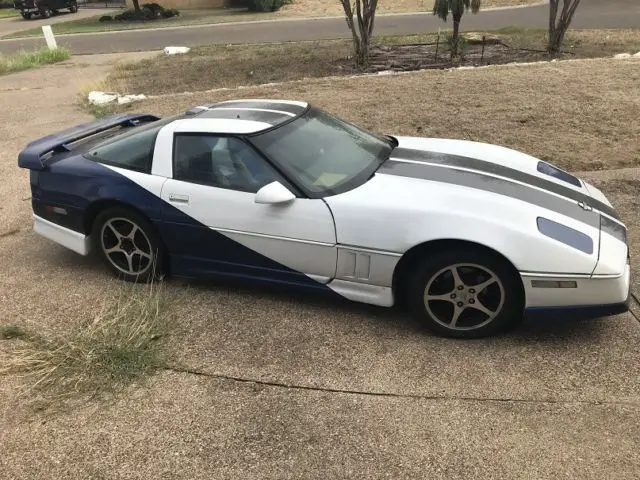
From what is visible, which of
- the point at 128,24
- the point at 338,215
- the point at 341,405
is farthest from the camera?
the point at 128,24

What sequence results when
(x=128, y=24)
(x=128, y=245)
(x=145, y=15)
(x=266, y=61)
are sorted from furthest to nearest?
(x=145, y=15)
(x=128, y=24)
(x=266, y=61)
(x=128, y=245)

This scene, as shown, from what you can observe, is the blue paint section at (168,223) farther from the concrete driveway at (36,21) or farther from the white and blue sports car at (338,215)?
the concrete driveway at (36,21)

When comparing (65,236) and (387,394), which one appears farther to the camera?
(65,236)

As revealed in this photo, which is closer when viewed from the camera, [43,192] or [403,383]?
[403,383]

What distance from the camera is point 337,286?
140 inches

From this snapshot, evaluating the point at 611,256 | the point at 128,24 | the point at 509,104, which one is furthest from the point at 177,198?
the point at 128,24

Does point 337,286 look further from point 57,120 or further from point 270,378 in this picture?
point 57,120

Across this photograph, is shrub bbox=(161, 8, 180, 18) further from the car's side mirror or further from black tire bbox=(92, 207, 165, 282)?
the car's side mirror

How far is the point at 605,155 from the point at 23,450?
20.2ft

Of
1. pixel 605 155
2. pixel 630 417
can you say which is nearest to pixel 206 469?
pixel 630 417

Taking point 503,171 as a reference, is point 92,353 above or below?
below

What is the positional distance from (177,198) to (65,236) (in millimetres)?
1130

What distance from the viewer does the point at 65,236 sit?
14.3 feet

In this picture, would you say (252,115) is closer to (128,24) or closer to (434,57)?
(434,57)
